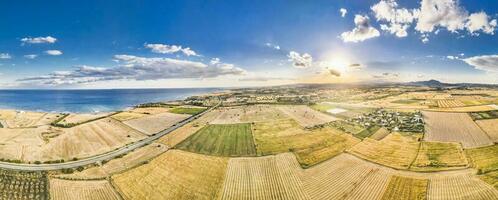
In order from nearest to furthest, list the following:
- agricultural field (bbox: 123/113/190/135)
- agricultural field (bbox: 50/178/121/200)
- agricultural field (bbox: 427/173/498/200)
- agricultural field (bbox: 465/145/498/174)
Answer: agricultural field (bbox: 427/173/498/200) < agricultural field (bbox: 50/178/121/200) < agricultural field (bbox: 465/145/498/174) < agricultural field (bbox: 123/113/190/135)

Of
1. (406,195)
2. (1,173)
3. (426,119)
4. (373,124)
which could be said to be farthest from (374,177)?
(1,173)

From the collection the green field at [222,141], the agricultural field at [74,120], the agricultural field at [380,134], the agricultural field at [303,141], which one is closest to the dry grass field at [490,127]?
the agricultural field at [380,134]

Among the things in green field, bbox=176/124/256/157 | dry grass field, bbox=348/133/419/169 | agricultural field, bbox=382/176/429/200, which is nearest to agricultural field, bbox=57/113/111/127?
green field, bbox=176/124/256/157

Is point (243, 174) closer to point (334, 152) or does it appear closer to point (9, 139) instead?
point (334, 152)

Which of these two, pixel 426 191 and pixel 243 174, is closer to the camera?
pixel 426 191

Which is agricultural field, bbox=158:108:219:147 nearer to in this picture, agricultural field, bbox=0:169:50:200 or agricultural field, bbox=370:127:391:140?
agricultural field, bbox=0:169:50:200

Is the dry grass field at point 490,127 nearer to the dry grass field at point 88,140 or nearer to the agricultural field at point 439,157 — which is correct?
the agricultural field at point 439,157

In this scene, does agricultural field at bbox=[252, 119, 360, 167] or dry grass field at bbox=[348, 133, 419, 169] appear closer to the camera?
dry grass field at bbox=[348, 133, 419, 169]
